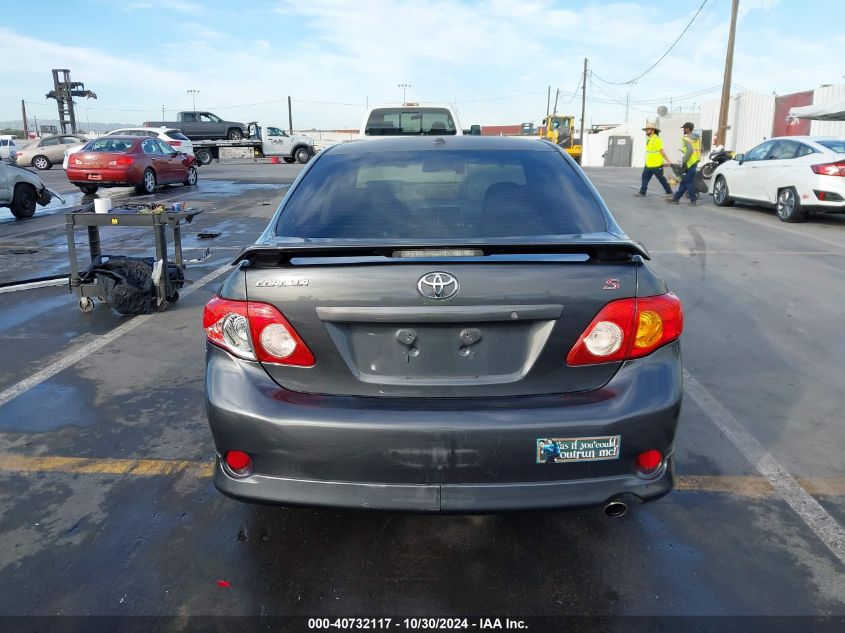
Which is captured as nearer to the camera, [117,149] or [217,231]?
[217,231]

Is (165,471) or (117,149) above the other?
(117,149)

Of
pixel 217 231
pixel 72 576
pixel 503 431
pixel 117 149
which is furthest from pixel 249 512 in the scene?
pixel 117 149

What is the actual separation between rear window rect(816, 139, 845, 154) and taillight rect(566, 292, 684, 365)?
11864mm

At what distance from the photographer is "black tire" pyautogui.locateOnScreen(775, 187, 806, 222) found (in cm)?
1254

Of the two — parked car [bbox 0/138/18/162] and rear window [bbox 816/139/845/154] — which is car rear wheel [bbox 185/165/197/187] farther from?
parked car [bbox 0/138/18/162]

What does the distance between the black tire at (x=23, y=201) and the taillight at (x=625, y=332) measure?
→ 47.6 ft

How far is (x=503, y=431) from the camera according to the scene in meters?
2.27

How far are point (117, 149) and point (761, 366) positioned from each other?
17128 millimetres

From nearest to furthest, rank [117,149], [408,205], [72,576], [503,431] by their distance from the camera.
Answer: [503,431], [72,576], [408,205], [117,149]

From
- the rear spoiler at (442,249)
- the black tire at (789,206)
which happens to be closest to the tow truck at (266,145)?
the black tire at (789,206)

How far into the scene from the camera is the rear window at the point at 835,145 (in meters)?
12.0

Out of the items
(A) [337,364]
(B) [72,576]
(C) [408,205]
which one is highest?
(C) [408,205]

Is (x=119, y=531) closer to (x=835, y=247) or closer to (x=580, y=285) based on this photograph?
(x=580, y=285)

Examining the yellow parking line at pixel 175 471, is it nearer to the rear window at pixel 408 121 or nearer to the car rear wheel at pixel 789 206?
the rear window at pixel 408 121
